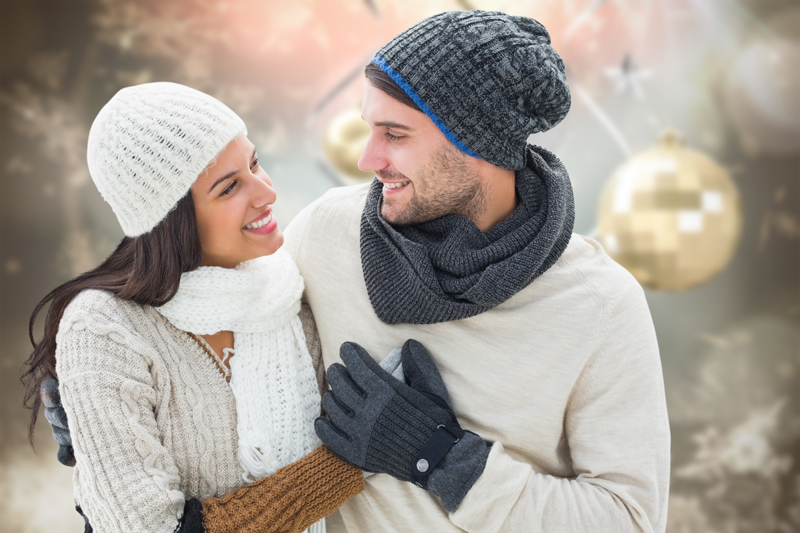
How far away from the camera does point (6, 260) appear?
7.75 ft

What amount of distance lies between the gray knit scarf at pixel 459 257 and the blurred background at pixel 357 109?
39.3 inches

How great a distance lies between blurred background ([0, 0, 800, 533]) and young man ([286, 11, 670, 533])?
3.28ft

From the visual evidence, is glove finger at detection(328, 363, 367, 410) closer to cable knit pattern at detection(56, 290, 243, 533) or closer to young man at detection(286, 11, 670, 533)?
young man at detection(286, 11, 670, 533)

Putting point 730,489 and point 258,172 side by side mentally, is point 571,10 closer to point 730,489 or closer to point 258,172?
point 258,172

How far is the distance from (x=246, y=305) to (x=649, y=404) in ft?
2.57

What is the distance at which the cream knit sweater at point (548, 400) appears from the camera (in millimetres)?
1142

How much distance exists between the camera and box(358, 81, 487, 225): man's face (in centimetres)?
123

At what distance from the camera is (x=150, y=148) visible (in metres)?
1.06

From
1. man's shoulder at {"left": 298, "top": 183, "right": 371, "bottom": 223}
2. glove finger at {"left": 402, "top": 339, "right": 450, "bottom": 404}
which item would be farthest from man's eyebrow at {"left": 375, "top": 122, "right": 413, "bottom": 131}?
glove finger at {"left": 402, "top": 339, "right": 450, "bottom": 404}

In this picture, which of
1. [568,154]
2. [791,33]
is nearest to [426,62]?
[568,154]

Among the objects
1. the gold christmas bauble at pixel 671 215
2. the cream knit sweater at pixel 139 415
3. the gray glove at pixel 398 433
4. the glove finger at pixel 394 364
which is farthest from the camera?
the gold christmas bauble at pixel 671 215

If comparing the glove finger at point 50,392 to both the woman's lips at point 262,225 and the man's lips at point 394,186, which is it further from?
the man's lips at point 394,186

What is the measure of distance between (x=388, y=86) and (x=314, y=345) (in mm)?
556

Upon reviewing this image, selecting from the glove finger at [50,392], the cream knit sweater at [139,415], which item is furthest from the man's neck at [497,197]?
the glove finger at [50,392]
